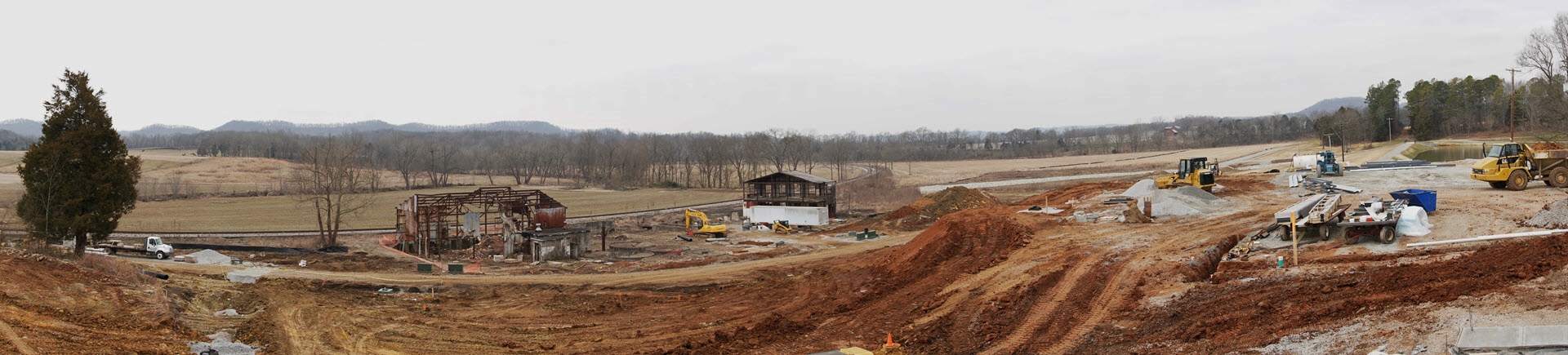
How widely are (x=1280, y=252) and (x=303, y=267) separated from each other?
35087 millimetres

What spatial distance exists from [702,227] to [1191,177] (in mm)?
25637

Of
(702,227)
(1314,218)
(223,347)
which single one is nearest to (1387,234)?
(1314,218)

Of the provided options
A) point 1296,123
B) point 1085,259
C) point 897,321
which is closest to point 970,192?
point 1085,259

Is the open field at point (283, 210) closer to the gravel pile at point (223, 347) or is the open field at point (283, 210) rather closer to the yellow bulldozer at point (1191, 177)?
the gravel pile at point (223, 347)

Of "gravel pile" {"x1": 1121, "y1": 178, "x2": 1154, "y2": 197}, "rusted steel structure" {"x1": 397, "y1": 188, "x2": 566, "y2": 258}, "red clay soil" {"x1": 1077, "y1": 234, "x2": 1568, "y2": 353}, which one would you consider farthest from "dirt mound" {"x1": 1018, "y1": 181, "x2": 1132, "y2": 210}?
"red clay soil" {"x1": 1077, "y1": 234, "x2": 1568, "y2": 353}

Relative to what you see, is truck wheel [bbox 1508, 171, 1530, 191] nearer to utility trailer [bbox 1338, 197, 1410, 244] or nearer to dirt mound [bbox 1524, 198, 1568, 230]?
dirt mound [bbox 1524, 198, 1568, 230]

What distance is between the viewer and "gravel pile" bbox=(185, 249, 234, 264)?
36.1 meters

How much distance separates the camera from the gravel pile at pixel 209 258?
118 ft

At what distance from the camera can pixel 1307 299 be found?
15078 millimetres

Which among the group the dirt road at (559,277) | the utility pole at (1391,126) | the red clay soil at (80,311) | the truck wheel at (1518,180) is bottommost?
the dirt road at (559,277)

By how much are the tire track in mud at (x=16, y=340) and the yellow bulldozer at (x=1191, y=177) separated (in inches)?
1631

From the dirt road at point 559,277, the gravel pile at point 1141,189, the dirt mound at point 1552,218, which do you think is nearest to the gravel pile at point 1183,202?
the gravel pile at point 1141,189

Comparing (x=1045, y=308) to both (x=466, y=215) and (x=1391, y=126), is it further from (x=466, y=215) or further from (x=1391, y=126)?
(x=1391, y=126)

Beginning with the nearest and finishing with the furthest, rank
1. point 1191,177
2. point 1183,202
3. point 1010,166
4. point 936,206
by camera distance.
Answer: point 1183,202 < point 1191,177 < point 936,206 < point 1010,166
